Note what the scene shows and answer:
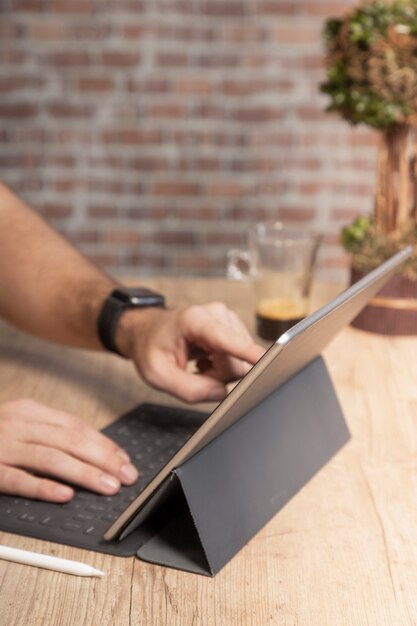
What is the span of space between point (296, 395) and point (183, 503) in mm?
198

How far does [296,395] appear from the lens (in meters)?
0.98

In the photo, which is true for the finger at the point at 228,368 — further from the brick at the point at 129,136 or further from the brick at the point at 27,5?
the brick at the point at 27,5

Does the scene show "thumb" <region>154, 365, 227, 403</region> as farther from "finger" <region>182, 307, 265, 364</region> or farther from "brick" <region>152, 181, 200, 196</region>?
"brick" <region>152, 181, 200, 196</region>

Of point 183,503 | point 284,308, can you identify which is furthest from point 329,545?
point 284,308

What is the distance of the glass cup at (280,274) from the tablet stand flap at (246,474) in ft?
1.37

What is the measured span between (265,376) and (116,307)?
553 millimetres

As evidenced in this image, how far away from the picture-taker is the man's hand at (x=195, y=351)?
1.08 meters

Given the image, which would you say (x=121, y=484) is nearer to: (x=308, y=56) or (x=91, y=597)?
(x=91, y=597)

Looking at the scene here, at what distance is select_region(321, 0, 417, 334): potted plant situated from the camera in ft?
4.47

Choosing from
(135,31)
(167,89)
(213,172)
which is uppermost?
(135,31)

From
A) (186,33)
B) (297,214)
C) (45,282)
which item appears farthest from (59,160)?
(45,282)

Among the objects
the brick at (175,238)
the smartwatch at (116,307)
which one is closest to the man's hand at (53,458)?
the smartwatch at (116,307)

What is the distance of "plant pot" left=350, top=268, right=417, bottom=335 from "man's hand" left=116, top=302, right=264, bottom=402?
0.39 meters

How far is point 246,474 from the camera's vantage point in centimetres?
85
